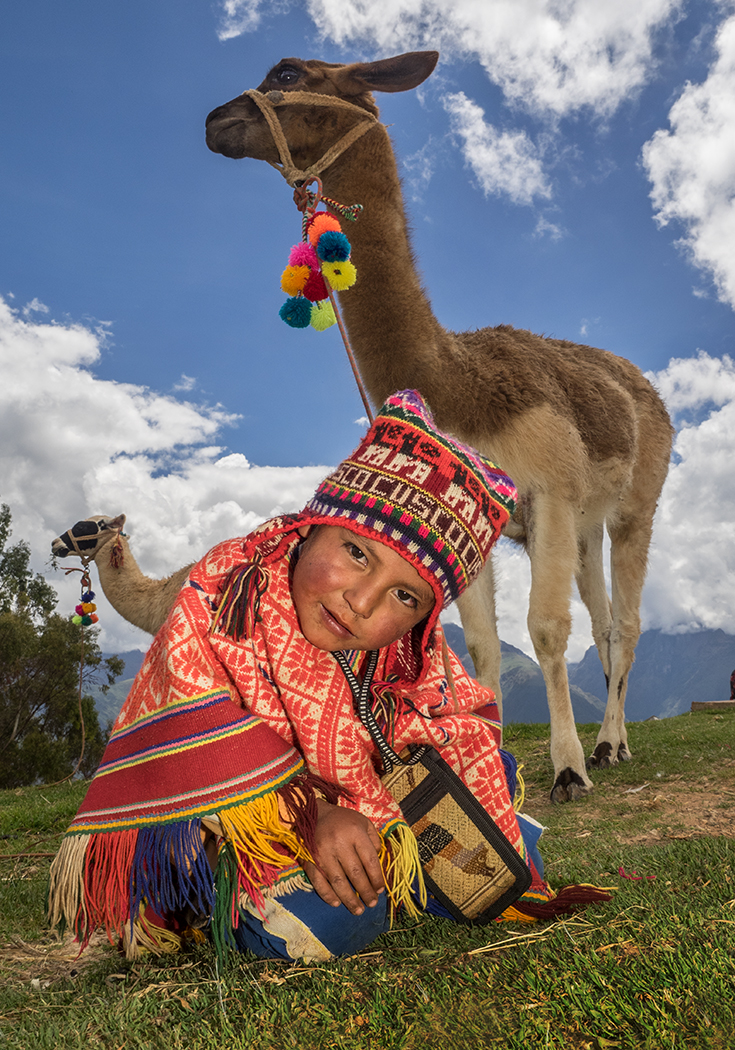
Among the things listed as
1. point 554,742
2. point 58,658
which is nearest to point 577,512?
point 554,742

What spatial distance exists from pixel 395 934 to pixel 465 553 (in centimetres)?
98

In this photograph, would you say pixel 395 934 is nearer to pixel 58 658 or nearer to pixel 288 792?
pixel 288 792

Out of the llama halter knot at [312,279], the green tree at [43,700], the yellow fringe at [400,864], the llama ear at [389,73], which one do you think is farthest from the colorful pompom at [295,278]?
the green tree at [43,700]

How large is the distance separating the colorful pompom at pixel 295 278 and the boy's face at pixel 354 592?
209 cm

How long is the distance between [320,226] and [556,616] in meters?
2.52

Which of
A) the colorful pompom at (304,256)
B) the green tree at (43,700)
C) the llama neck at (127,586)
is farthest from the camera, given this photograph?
the green tree at (43,700)

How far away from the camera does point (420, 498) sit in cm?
181

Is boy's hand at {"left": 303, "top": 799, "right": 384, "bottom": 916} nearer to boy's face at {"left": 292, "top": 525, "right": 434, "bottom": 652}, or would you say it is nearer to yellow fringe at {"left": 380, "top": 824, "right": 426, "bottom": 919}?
yellow fringe at {"left": 380, "top": 824, "right": 426, "bottom": 919}

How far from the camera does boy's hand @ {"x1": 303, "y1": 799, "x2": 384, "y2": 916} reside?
1535 mm

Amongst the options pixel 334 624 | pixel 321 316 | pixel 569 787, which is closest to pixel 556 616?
pixel 569 787

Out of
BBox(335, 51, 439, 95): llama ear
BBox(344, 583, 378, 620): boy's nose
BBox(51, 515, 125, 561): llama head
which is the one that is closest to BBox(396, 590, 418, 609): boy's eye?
BBox(344, 583, 378, 620): boy's nose

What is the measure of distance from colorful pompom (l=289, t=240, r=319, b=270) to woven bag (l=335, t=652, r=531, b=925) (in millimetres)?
2296

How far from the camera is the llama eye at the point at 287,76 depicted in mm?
4148

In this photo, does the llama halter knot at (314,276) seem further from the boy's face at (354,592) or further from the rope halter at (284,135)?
the boy's face at (354,592)
